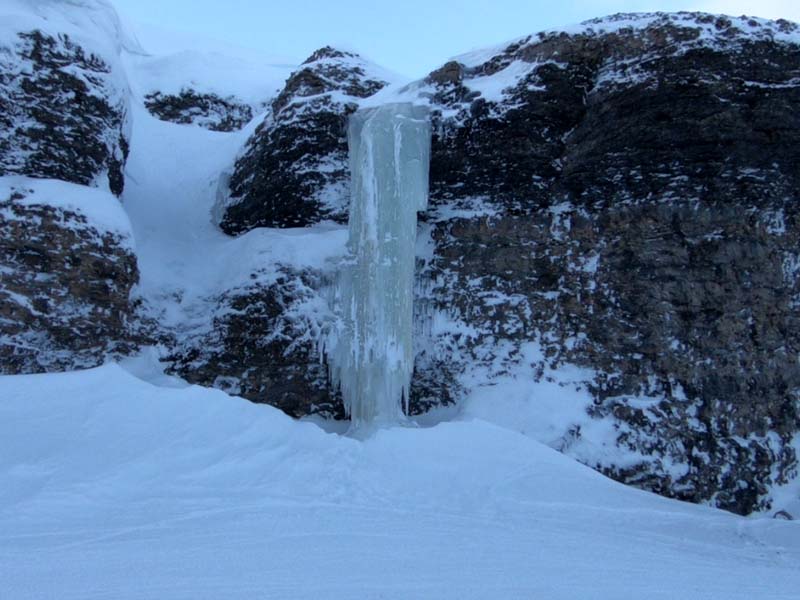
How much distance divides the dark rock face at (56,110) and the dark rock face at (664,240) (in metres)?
5.74

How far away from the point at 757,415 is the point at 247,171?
855cm

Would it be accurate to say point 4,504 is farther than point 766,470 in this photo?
No

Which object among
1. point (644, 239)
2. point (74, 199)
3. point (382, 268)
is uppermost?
point (74, 199)

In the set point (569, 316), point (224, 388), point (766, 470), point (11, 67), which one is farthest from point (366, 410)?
point (11, 67)

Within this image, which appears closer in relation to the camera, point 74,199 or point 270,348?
point 74,199

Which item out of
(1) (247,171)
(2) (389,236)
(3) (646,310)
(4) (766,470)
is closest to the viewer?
(4) (766,470)

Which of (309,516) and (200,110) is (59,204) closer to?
(309,516)

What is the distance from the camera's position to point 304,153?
10195 millimetres

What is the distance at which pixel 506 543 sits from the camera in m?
4.37

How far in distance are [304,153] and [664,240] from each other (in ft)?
18.3

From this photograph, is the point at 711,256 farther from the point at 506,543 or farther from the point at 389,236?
the point at 506,543

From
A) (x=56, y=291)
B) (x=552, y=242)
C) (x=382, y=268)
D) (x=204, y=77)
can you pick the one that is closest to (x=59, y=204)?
(x=56, y=291)

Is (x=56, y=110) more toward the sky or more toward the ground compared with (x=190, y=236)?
more toward the sky

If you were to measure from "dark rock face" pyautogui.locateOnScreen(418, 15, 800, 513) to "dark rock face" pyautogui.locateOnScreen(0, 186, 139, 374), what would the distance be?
4.89 metres
